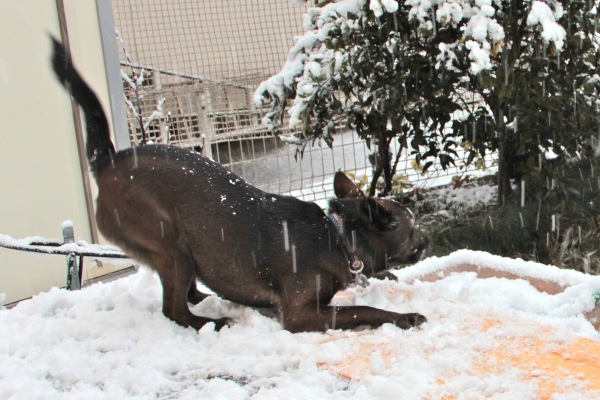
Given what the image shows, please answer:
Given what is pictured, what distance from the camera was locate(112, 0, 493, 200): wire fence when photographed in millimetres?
6297

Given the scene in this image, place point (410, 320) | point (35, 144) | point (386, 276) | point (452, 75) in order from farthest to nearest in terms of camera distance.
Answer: point (452, 75), point (35, 144), point (386, 276), point (410, 320)

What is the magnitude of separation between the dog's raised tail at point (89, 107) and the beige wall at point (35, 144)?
1.31 m

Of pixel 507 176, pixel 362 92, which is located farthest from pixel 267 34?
pixel 507 176

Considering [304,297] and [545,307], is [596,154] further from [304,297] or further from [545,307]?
[304,297]

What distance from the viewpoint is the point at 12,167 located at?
13.3ft

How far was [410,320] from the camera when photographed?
2.42 metres

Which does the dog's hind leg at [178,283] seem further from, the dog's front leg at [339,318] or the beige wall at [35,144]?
the beige wall at [35,144]

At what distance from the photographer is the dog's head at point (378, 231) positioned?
9.18 feet

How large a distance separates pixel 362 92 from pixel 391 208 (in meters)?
2.43

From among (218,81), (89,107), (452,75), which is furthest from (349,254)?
(218,81)

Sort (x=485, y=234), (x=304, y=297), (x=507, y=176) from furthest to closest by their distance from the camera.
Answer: (x=507, y=176)
(x=485, y=234)
(x=304, y=297)

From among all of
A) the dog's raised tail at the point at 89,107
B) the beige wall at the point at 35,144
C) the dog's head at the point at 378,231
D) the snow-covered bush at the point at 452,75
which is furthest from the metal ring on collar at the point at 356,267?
the beige wall at the point at 35,144

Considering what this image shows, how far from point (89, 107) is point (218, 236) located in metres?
0.84

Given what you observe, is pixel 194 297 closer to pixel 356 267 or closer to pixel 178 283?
pixel 178 283
